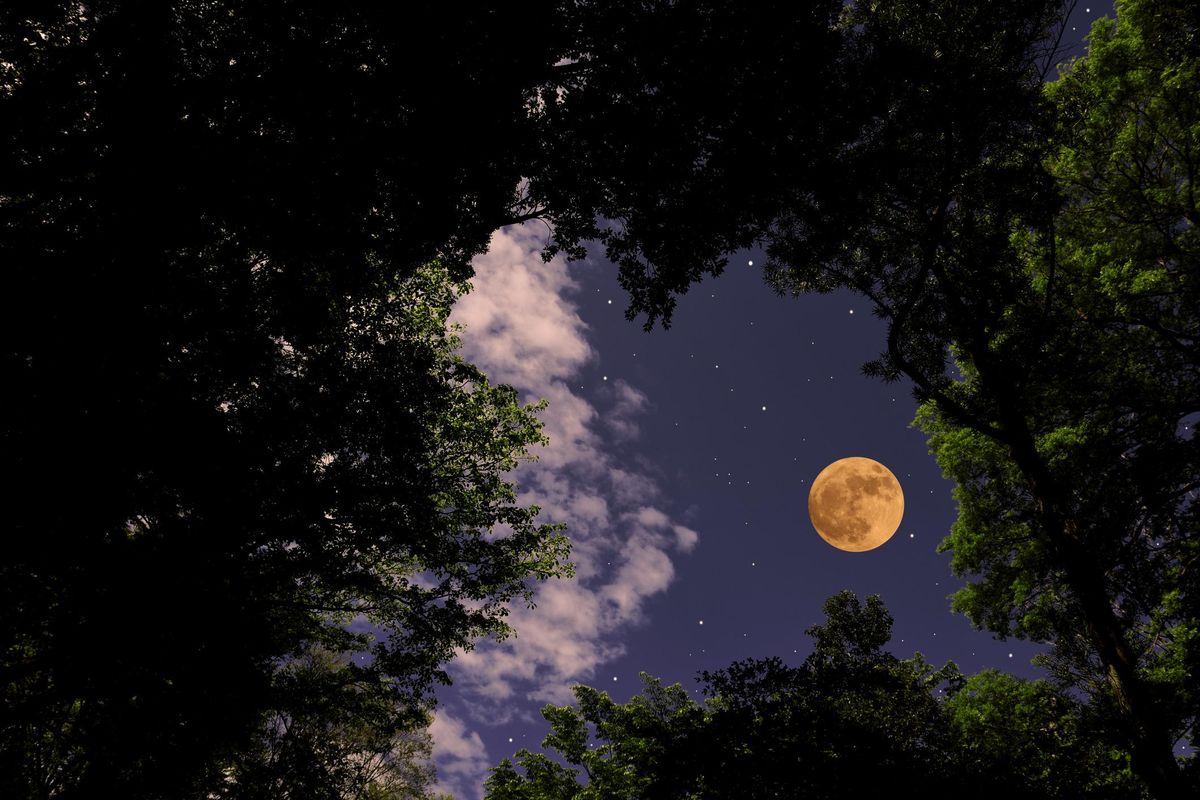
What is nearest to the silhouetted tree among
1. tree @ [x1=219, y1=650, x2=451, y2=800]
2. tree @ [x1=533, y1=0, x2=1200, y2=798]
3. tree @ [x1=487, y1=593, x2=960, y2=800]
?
tree @ [x1=487, y1=593, x2=960, y2=800]

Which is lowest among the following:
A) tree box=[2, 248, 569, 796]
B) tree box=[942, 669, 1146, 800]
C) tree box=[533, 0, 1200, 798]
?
tree box=[942, 669, 1146, 800]

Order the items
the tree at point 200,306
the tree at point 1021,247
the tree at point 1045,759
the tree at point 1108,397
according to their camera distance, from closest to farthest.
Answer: the tree at point 200,306 → the tree at point 1045,759 → the tree at point 1021,247 → the tree at point 1108,397

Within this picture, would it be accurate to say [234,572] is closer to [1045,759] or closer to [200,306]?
[200,306]

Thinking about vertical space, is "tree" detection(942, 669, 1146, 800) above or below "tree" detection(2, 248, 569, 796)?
below

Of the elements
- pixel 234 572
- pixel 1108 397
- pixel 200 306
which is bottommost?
pixel 234 572

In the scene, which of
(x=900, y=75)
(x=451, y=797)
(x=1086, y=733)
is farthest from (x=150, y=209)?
(x=451, y=797)

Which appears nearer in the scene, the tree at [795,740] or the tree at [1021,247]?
the tree at [795,740]

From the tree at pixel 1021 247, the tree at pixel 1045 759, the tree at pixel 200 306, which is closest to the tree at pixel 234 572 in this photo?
the tree at pixel 200 306

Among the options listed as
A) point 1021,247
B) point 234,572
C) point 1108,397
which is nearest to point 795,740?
point 234,572

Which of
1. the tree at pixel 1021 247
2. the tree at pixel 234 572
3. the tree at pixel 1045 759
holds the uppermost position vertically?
the tree at pixel 1021 247

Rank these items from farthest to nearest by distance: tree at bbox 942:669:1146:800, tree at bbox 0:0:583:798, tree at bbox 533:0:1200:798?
tree at bbox 533:0:1200:798, tree at bbox 942:669:1146:800, tree at bbox 0:0:583:798

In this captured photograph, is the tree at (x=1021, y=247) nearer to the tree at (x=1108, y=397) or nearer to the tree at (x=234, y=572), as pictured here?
the tree at (x=1108, y=397)

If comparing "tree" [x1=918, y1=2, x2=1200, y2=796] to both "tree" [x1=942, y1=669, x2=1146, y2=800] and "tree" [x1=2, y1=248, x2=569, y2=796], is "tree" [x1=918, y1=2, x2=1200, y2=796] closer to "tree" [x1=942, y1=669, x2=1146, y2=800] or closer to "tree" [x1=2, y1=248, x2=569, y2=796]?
"tree" [x1=942, y1=669, x2=1146, y2=800]

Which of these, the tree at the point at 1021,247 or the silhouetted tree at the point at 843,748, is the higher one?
the tree at the point at 1021,247
